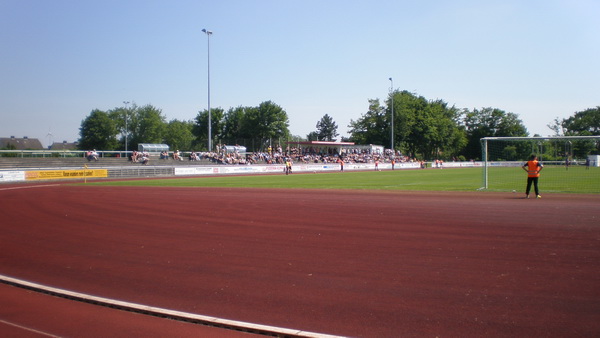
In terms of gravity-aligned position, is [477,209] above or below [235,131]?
below

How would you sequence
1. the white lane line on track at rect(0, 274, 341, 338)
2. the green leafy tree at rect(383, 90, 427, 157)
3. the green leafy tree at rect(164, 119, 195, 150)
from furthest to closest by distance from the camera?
the green leafy tree at rect(164, 119, 195, 150), the green leafy tree at rect(383, 90, 427, 157), the white lane line on track at rect(0, 274, 341, 338)

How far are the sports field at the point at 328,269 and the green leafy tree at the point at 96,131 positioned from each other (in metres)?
84.7

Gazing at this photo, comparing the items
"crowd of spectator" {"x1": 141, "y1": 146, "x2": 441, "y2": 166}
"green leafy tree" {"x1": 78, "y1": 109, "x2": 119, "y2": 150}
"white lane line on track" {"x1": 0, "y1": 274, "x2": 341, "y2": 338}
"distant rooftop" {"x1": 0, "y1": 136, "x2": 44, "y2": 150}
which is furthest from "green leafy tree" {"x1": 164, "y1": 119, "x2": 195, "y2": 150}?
"white lane line on track" {"x1": 0, "y1": 274, "x2": 341, "y2": 338}

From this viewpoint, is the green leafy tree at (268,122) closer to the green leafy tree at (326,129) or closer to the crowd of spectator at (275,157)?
the crowd of spectator at (275,157)

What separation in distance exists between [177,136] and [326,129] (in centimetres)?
6406

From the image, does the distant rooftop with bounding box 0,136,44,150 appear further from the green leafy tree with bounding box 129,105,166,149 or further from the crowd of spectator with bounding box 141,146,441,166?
the crowd of spectator with bounding box 141,146,441,166

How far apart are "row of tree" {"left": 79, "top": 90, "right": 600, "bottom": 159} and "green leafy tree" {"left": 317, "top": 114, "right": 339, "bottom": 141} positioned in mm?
51834

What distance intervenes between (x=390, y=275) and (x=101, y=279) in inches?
182

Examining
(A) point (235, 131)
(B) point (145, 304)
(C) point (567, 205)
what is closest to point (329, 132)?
(A) point (235, 131)

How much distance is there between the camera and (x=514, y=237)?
9.55 meters

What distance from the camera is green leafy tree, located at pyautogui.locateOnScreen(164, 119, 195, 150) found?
122 m

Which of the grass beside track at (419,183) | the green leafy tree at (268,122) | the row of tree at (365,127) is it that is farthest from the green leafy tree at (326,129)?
the grass beside track at (419,183)

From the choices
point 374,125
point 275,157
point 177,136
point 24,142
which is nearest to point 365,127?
point 374,125

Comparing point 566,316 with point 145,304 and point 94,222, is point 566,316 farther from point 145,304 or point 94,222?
point 94,222
